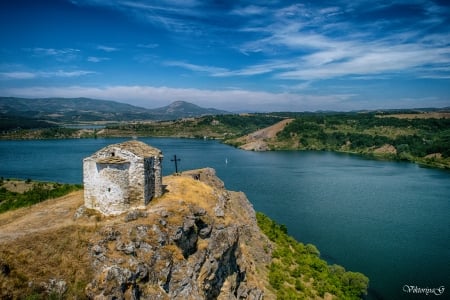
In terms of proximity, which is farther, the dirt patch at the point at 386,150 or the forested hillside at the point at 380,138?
the dirt patch at the point at 386,150

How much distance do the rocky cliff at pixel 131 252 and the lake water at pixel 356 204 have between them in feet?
69.2

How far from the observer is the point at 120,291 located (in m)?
16.5

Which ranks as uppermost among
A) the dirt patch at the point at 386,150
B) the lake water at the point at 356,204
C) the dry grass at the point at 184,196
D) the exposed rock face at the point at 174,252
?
the dry grass at the point at 184,196

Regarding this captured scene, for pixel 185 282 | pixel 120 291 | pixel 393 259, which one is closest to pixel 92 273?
pixel 120 291

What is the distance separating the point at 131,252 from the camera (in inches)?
714

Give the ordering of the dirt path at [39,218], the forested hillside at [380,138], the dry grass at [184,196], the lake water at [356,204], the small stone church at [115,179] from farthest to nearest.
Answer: the forested hillside at [380,138]
the lake water at [356,204]
the dry grass at [184,196]
the small stone church at [115,179]
the dirt path at [39,218]

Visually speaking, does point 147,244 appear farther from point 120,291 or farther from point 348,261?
point 348,261

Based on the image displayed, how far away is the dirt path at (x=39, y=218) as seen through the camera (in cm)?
1845

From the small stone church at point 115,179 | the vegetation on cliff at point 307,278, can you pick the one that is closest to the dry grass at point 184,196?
the small stone church at point 115,179

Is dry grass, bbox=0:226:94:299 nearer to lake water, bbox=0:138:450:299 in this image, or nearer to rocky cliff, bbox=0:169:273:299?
rocky cliff, bbox=0:169:273:299

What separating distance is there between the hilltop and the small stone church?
69cm

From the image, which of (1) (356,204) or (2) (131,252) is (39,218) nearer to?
(2) (131,252)

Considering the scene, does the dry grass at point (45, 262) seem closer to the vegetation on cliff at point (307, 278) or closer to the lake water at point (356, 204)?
the vegetation on cliff at point (307, 278)

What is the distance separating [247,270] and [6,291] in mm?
17311
